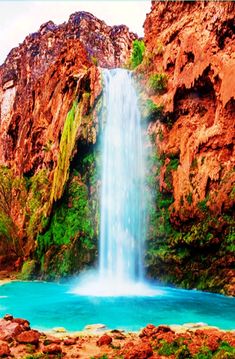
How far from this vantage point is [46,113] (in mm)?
30484

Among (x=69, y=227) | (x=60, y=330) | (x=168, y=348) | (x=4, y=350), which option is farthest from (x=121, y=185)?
(x=4, y=350)

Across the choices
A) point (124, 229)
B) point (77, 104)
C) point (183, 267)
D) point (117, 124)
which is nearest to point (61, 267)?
point (124, 229)

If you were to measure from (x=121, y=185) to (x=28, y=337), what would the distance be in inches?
516

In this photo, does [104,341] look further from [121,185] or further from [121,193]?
[121,185]

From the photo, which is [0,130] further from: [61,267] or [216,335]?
[216,335]

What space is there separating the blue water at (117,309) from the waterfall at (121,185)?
3257mm

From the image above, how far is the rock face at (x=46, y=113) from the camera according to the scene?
21.5 metres

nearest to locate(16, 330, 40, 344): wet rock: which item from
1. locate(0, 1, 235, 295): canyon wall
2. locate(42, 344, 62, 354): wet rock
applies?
locate(42, 344, 62, 354): wet rock

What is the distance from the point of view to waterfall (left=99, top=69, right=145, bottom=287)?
18000 mm

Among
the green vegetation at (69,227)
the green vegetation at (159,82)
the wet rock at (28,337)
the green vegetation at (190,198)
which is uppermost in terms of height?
the green vegetation at (159,82)

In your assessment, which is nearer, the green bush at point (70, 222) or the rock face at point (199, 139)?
the rock face at point (199, 139)

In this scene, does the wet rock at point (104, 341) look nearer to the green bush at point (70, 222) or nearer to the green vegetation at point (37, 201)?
the green bush at point (70, 222)

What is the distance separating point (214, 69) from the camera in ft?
56.4

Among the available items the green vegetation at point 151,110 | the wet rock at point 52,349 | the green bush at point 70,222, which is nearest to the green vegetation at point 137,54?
the green vegetation at point 151,110
